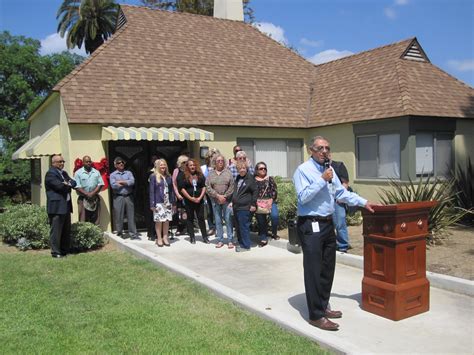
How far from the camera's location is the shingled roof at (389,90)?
1198 cm

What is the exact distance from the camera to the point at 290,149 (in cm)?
1421

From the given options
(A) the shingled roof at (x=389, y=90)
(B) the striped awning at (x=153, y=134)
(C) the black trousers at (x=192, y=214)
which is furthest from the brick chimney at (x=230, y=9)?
(C) the black trousers at (x=192, y=214)

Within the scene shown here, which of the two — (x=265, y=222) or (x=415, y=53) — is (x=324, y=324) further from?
(x=415, y=53)

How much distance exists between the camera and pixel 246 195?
343 inches

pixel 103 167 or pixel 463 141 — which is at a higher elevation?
pixel 463 141

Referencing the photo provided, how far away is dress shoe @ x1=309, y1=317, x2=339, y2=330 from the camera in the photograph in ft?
15.5

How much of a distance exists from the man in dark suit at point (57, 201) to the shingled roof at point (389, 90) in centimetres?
754

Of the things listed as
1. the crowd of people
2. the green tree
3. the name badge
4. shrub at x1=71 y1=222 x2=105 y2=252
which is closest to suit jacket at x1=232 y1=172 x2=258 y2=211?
the crowd of people

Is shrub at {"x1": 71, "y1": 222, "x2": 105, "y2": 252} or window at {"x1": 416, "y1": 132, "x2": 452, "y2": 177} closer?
shrub at {"x1": 71, "y1": 222, "x2": 105, "y2": 252}

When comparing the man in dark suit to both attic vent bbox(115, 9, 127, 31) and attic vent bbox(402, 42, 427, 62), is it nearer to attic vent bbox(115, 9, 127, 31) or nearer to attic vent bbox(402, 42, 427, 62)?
attic vent bbox(115, 9, 127, 31)

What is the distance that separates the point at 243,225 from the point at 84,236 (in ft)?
10.7

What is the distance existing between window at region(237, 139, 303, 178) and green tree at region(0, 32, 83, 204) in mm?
15824

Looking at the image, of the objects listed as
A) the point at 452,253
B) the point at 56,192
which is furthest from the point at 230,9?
the point at 452,253

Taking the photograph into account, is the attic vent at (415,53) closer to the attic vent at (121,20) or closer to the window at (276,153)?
the window at (276,153)
